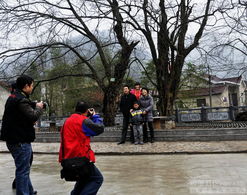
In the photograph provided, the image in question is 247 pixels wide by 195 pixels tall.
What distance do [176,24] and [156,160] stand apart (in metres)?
8.17

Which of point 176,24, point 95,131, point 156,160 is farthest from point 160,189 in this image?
point 176,24

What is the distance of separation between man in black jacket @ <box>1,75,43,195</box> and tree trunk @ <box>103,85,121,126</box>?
40.6ft

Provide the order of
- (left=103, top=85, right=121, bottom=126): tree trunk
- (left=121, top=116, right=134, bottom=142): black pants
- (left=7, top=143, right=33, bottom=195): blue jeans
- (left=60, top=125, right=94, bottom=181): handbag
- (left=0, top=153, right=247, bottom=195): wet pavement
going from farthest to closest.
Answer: (left=103, top=85, right=121, bottom=126): tree trunk, (left=121, top=116, right=134, bottom=142): black pants, (left=0, top=153, right=247, bottom=195): wet pavement, (left=7, top=143, right=33, bottom=195): blue jeans, (left=60, top=125, right=94, bottom=181): handbag

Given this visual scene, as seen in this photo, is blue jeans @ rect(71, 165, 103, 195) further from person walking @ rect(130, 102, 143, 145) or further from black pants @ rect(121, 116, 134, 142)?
black pants @ rect(121, 116, 134, 142)

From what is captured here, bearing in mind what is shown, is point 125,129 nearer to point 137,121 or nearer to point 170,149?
point 137,121

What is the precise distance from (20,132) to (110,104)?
1267 cm

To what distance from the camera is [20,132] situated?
4203 mm

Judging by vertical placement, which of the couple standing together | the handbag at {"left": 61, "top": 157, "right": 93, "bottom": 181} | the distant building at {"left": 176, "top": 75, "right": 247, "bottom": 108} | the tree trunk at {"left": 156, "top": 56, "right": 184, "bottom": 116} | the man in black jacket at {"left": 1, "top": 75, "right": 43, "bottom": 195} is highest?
the distant building at {"left": 176, "top": 75, "right": 247, "bottom": 108}

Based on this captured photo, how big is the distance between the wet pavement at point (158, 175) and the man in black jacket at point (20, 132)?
831 mm

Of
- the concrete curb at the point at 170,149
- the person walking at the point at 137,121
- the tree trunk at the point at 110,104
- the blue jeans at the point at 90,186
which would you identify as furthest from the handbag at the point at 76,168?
the tree trunk at the point at 110,104

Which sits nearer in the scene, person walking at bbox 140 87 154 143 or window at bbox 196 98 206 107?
person walking at bbox 140 87 154 143

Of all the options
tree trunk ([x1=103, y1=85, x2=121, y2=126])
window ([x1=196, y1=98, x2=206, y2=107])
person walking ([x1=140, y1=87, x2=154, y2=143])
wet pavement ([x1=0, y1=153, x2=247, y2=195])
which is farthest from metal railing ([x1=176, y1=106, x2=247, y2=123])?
window ([x1=196, y1=98, x2=206, y2=107])

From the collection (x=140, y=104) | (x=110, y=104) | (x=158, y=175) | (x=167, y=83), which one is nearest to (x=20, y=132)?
(x=158, y=175)

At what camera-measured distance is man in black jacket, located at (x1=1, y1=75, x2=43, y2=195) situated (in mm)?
4172
